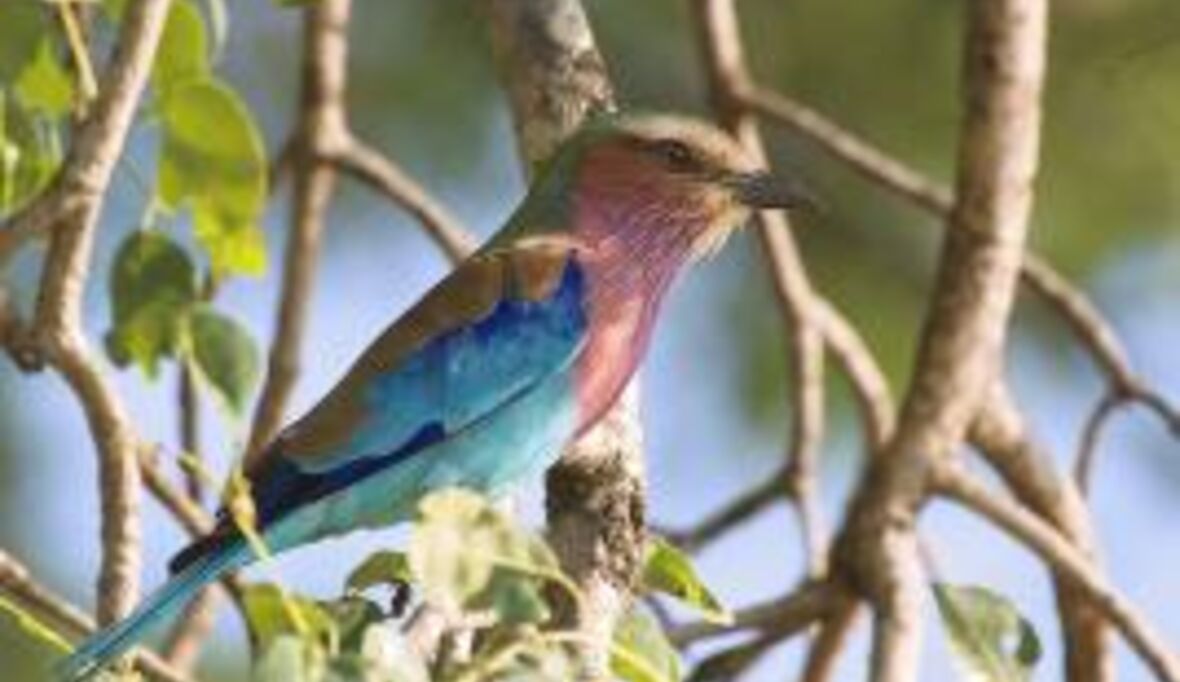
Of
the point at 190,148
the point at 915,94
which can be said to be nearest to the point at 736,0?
the point at 915,94

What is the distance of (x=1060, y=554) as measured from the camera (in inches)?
221

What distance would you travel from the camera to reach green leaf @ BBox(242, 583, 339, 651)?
3.70 metres

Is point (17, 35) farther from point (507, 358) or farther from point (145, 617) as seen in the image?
point (145, 617)

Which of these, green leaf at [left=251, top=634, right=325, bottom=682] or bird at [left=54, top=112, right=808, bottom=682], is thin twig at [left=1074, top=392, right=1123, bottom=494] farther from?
green leaf at [left=251, top=634, right=325, bottom=682]

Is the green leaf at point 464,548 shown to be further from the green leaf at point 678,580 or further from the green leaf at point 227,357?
the green leaf at point 227,357

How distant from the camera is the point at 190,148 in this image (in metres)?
4.89

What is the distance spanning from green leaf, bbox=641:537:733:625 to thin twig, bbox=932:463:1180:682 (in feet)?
3.61

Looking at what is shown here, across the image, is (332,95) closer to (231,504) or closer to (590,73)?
(590,73)

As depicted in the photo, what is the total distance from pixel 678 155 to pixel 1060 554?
32.1 inches

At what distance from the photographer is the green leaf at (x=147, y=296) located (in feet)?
16.2

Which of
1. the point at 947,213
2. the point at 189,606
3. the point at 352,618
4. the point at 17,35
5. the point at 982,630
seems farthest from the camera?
the point at 947,213

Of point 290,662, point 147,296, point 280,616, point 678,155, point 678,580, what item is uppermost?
point 678,155

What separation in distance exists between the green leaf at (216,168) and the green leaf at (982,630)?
1.19 metres

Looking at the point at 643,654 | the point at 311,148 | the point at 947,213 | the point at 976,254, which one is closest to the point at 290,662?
the point at 643,654
